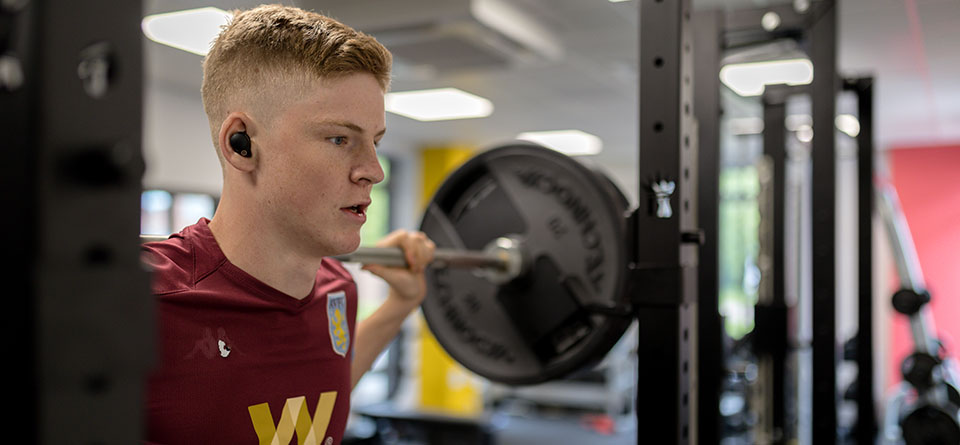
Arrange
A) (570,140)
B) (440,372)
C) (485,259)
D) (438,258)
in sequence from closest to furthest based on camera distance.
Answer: (438,258) → (485,259) → (570,140) → (440,372)

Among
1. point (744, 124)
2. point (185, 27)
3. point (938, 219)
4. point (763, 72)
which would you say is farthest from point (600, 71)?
point (938, 219)

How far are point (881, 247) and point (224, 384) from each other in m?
7.60

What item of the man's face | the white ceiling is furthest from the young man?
the white ceiling

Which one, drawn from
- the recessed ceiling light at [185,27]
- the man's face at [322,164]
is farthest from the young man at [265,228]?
the recessed ceiling light at [185,27]

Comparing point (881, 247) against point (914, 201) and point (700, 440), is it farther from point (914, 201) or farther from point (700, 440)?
point (700, 440)

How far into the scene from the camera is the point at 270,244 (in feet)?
3.30

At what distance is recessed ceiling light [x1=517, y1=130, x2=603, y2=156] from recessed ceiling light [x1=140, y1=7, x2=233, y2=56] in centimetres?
327

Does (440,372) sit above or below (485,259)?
below

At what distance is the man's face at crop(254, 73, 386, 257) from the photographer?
940 mm

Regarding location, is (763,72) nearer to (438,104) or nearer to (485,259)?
(438,104)

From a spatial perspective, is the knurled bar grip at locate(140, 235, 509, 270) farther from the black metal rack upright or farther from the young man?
the black metal rack upright

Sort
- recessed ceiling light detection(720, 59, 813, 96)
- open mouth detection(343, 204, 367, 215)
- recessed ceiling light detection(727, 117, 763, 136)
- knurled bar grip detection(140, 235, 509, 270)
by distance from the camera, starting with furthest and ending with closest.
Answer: recessed ceiling light detection(727, 117, 763, 136), recessed ceiling light detection(720, 59, 813, 96), knurled bar grip detection(140, 235, 509, 270), open mouth detection(343, 204, 367, 215)

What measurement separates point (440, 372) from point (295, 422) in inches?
261

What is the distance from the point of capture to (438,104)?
18.2 ft
